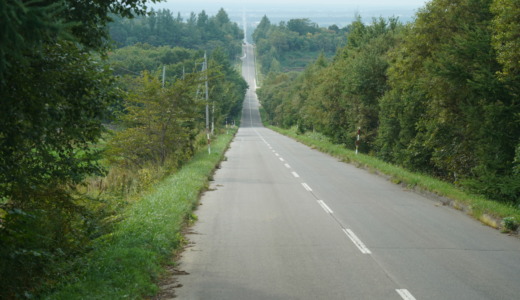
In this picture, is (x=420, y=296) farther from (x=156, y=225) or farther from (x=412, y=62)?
(x=412, y=62)

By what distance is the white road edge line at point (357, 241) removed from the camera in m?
8.29

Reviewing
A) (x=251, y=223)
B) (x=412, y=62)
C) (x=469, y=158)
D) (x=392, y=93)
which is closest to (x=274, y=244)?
(x=251, y=223)

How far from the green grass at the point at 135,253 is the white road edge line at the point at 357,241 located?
2992 mm

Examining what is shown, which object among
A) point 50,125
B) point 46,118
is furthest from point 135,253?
point 46,118

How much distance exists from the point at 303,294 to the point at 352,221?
482 centimetres

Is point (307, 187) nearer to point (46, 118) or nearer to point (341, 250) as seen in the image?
point (341, 250)

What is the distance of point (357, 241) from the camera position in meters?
8.91

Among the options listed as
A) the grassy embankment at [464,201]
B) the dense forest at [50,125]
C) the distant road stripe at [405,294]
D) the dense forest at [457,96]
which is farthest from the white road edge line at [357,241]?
the dense forest at [457,96]

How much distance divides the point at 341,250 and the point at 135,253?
3.25m

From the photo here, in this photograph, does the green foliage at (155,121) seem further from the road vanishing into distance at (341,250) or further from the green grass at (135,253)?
the green grass at (135,253)

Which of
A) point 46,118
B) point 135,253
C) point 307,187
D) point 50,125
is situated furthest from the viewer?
point 307,187

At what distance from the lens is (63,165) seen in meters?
6.64

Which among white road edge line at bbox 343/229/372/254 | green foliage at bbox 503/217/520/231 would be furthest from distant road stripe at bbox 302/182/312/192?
green foliage at bbox 503/217/520/231

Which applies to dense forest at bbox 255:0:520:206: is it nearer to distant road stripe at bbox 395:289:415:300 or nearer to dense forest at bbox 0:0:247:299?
distant road stripe at bbox 395:289:415:300
